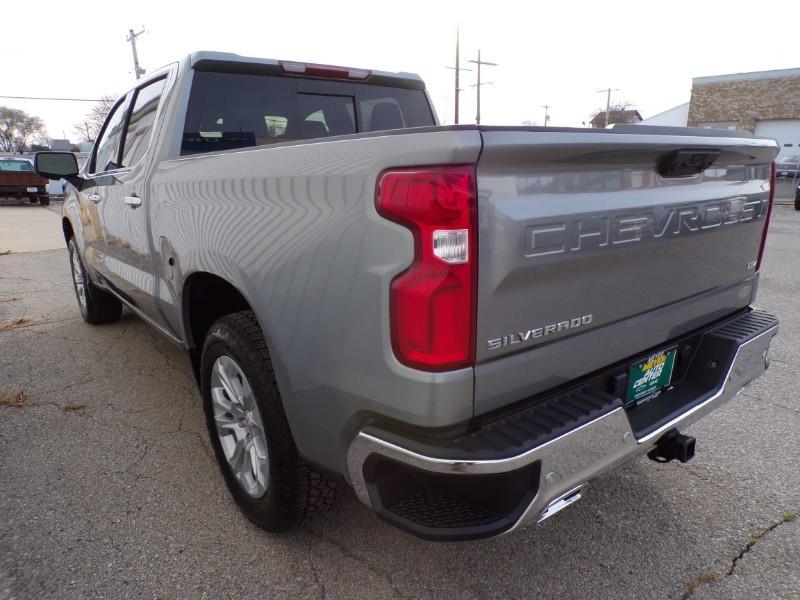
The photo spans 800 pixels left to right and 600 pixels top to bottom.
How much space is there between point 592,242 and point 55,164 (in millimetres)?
3903

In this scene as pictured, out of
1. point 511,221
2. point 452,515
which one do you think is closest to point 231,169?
point 511,221

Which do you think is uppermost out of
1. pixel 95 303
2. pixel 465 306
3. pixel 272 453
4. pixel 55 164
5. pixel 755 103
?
pixel 755 103

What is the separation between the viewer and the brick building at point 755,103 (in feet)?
101

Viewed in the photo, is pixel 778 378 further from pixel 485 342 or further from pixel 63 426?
pixel 63 426

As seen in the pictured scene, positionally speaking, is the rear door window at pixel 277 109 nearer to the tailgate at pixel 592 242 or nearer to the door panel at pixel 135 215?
the door panel at pixel 135 215

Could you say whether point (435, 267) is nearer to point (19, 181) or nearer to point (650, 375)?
point (650, 375)

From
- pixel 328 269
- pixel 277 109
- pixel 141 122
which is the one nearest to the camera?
pixel 328 269

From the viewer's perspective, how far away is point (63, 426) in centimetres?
311

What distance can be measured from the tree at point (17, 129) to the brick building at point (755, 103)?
3315 inches

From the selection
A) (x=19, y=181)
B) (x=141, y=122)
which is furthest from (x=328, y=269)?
(x=19, y=181)

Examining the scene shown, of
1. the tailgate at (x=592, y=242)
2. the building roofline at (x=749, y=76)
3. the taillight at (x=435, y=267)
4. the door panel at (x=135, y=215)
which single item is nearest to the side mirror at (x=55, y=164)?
the door panel at (x=135, y=215)

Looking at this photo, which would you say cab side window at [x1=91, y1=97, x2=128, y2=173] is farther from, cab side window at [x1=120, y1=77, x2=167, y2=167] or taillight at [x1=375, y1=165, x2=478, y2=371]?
taillight at [x1=375, y1=165, x2=478, y2=371]

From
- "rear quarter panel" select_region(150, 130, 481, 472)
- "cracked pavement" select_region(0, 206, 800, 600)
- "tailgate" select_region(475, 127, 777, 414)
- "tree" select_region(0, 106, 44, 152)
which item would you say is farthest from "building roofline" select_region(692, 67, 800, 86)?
"tree" select_region(0, 106, 44, 152)

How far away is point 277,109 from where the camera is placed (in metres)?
3.09
